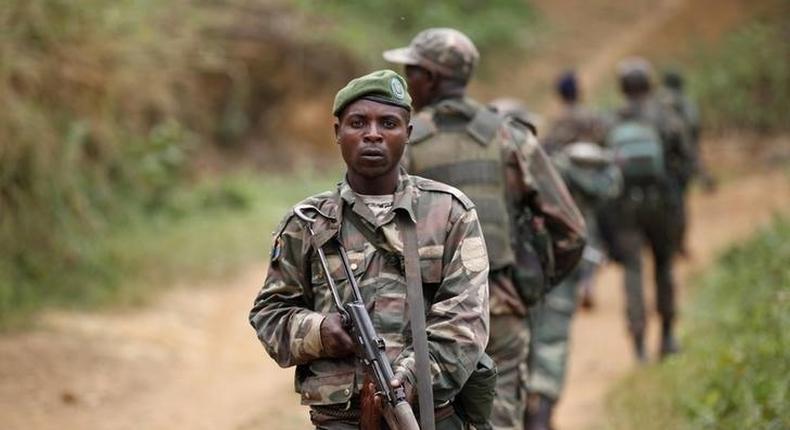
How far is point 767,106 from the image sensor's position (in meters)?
18.1

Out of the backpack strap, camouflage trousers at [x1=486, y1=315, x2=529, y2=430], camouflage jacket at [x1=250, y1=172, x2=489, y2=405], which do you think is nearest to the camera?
the backpack strap

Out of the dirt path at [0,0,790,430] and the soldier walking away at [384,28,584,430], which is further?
the dirt path at [0,0,790,430]

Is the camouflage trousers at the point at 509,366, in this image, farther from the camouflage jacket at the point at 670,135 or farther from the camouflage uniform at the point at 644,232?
the camouflage jacket at the point at 670,135

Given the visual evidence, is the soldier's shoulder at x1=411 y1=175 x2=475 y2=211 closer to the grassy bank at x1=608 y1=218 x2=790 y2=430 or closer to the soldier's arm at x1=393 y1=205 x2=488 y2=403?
the soldier's arm at x1=393 y1=205 x2=488 y2=403

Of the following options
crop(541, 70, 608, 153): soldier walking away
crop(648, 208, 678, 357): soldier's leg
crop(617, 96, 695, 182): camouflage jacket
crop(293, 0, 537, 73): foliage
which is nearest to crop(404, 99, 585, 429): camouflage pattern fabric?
crop(541, 70, 608, 153): soldier walking away

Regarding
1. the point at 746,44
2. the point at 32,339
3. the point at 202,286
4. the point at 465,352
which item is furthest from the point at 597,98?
the point at 465,352

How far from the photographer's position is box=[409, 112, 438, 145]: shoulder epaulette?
5.34 m

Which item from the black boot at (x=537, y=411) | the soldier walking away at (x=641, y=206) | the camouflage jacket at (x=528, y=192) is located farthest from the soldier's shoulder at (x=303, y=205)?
the soldier walking away at (x=641, y=206)

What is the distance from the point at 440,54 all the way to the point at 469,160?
1.54 feet

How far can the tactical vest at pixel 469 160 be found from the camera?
5.32m

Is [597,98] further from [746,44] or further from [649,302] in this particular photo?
[649,302]

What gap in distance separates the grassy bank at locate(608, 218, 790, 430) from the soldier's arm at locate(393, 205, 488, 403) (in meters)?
2.35

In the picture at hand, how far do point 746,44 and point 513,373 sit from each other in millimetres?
14557

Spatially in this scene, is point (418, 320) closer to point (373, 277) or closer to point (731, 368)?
point (373, 277)
